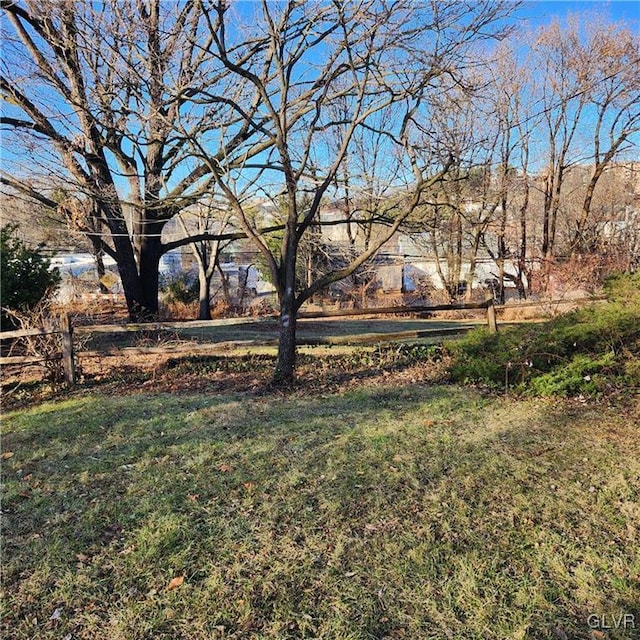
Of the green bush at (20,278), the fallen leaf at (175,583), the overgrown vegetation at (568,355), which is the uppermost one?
the green bush at (20,278)

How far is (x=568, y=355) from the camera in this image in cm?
590

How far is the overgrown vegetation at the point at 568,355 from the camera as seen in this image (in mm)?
5438

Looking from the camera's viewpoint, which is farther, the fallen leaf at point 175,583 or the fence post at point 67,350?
the fence post at point 67,350

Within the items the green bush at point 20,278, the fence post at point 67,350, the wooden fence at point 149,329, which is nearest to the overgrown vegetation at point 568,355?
the wooden fence at point 149,329

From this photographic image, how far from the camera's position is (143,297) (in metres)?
11.0

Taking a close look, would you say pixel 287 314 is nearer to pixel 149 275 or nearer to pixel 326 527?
pixel 326 527

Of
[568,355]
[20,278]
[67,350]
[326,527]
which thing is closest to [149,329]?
[67,350]

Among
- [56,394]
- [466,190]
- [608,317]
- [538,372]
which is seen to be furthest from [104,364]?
[466,190]

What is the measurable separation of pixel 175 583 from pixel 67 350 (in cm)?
554

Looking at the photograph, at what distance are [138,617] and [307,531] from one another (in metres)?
1.04

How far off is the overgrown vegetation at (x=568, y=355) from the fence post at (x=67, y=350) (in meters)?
5.80

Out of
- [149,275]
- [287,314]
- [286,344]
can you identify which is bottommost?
[286,344]

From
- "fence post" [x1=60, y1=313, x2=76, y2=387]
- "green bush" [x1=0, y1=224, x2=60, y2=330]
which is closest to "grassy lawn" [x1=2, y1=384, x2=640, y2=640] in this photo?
"fence post" [x1=60, y1=313, x2=76, y2=387]

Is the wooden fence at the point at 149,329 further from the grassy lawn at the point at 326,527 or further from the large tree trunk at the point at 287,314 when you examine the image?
the grassy lawn at the point at 326,527
